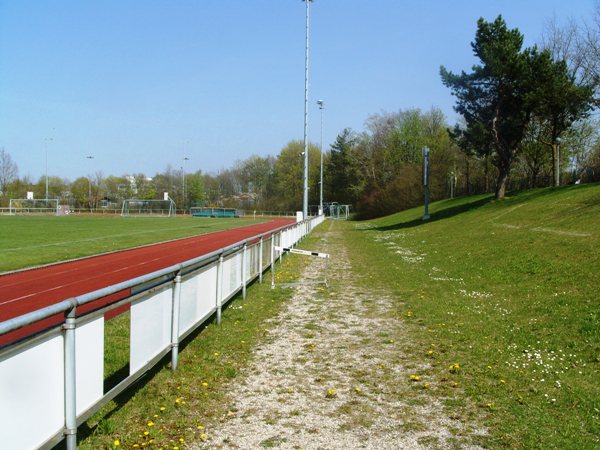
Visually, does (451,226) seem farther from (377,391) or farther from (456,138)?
(377,391)

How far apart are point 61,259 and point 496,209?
24.0m

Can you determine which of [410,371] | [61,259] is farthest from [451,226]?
[410,371]

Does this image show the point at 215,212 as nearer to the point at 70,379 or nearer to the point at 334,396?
the point at 334,396

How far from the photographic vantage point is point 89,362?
13.4 ft

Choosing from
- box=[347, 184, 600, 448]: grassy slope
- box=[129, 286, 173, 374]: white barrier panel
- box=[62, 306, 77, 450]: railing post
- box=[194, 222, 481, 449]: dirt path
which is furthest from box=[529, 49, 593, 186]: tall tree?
box=[62, 306, 77, 450]: railing post

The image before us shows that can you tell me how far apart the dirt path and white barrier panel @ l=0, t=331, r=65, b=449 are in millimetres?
1247

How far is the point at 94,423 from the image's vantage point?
459cm

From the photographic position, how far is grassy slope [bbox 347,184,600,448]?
16.4ft

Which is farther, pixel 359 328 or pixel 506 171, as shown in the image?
pixel 506 171

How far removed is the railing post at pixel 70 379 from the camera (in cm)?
369

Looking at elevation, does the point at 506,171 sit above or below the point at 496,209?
above

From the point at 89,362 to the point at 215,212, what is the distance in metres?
95.1

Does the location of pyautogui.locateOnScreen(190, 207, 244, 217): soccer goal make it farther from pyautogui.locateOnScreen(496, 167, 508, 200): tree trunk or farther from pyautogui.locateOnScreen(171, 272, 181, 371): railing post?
pyautogui.locateOnScreen(171, 272, 181, 371): railing post

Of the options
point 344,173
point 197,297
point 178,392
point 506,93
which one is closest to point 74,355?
point 178,392
